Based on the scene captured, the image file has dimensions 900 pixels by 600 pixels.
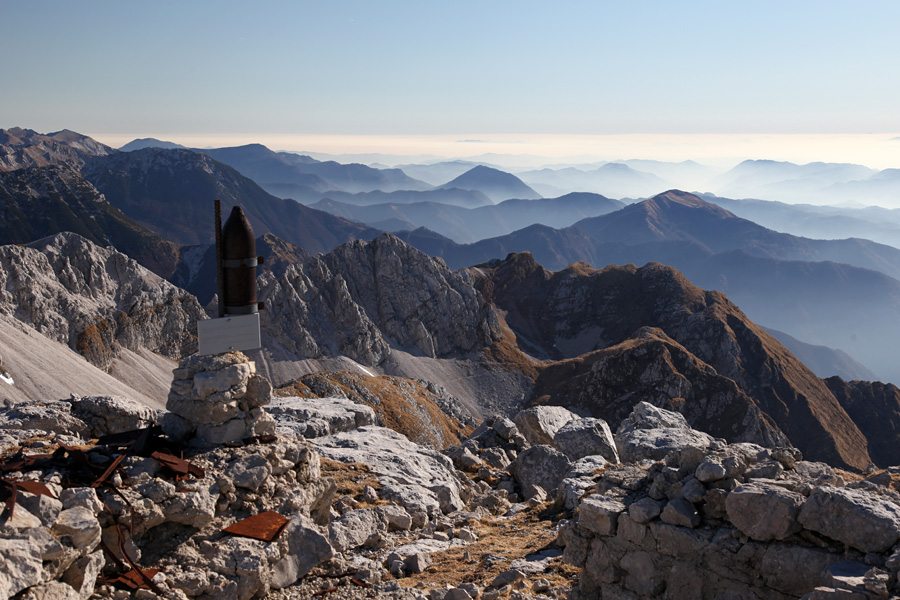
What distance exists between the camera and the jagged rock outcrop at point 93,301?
94.1 meters

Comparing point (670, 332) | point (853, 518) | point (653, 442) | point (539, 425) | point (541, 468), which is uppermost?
point (853, 518)

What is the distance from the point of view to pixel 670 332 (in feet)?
506

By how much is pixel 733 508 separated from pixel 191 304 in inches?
4826

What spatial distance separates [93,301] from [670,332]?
12280 cm

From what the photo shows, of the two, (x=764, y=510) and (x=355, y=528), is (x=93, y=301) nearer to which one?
(x=355, y=528)

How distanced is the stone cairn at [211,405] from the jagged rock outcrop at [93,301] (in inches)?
3545


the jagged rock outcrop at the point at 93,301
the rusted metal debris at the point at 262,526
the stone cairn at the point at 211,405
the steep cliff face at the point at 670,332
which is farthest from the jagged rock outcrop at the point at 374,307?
the rusted metal debris at the point at 262,526

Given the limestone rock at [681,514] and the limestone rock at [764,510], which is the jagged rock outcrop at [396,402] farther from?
the limestone rock at [764,510]

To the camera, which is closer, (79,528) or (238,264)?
(79,528)

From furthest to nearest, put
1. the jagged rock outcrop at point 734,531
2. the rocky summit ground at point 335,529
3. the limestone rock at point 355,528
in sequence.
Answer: the limestone rock at point 355,528, the jagged rock outcrop at point 734,531, the rocky summit ground at point 335,529

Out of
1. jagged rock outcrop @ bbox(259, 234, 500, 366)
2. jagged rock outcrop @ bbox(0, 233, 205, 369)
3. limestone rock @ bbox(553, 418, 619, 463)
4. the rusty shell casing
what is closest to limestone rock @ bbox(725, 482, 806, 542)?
the rusty shell casing

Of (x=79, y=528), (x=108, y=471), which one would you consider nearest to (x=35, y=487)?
(x=79, y=528)

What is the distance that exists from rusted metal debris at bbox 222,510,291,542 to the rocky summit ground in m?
0.05

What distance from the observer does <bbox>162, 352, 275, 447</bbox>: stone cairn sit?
51.2 feet
